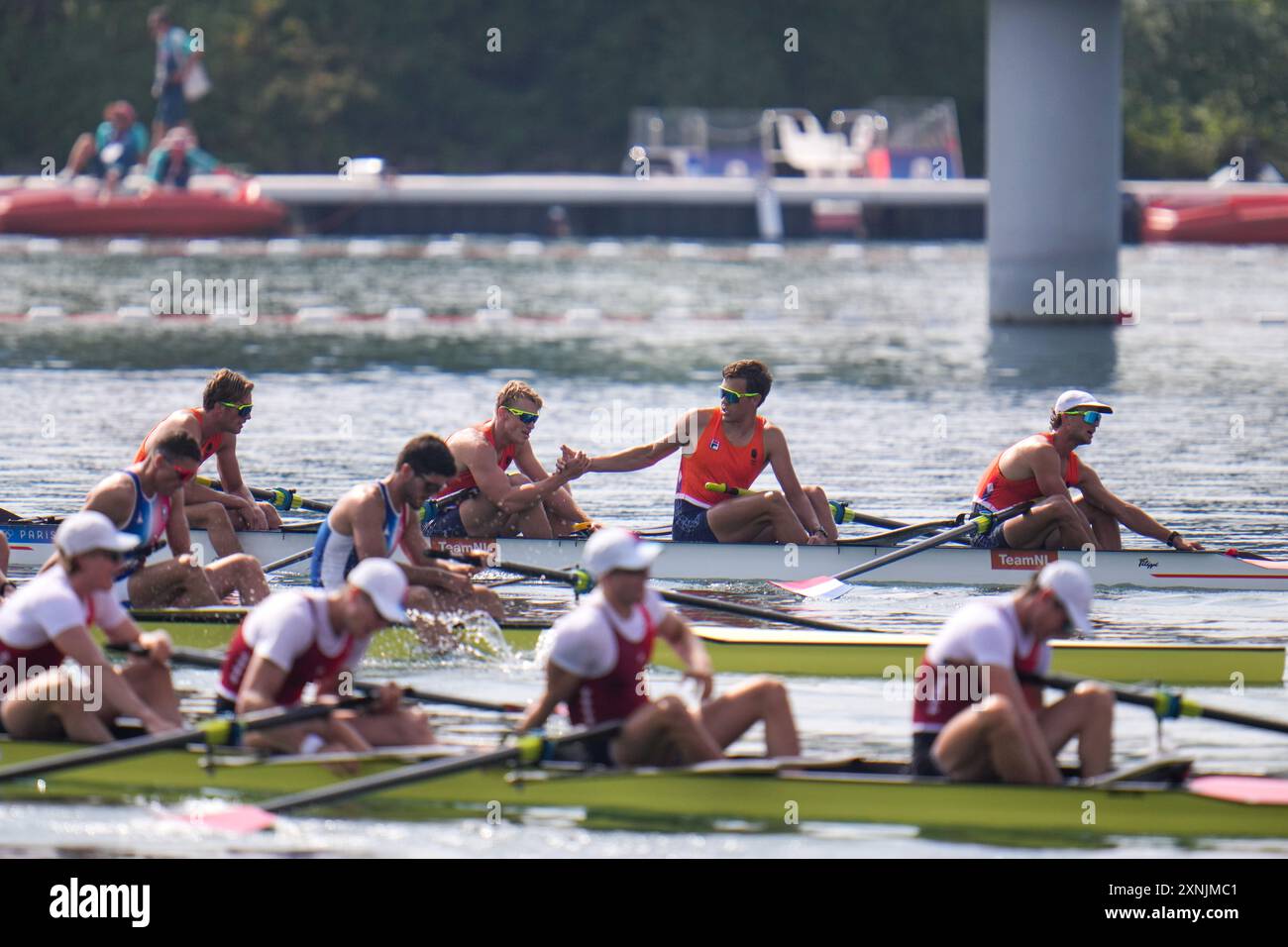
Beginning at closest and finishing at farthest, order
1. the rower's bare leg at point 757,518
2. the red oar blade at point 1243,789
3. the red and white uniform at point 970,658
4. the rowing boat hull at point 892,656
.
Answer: the red and white uniform at point 970,658 < the red oar blade at point 1243,789 < the rowing boat hull at point 892,656 < the rower's bare leg at point 757,518

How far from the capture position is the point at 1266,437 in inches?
953

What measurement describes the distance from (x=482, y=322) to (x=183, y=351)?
565cm

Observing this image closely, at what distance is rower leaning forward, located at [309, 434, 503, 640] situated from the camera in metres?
12.2

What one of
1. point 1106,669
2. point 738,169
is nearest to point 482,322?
point 738,169

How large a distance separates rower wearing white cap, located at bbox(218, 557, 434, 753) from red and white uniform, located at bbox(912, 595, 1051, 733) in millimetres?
2350

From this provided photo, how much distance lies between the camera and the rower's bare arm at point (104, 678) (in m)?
10.2

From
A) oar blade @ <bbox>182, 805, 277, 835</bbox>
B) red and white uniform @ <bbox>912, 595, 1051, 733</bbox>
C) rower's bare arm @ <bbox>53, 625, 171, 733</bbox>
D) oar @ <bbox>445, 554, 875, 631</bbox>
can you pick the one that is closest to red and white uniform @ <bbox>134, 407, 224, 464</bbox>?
oar @ <bbox>445, 554, 875, 631</bbox>

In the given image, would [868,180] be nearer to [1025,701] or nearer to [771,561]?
[771,561]

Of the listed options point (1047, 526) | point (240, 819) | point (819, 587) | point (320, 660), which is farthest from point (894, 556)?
point (240, 819)

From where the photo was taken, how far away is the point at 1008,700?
980cm

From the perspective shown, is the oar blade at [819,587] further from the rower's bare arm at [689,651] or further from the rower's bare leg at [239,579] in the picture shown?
the rower's bare arm at [689,651]

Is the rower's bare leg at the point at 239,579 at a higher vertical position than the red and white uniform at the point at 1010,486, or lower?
lower

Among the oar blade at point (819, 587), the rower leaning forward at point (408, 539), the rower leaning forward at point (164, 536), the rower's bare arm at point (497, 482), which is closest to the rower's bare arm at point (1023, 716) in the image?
the rower leaning forward at point (408, 539)

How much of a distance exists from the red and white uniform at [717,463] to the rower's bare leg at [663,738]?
5.31 meters
